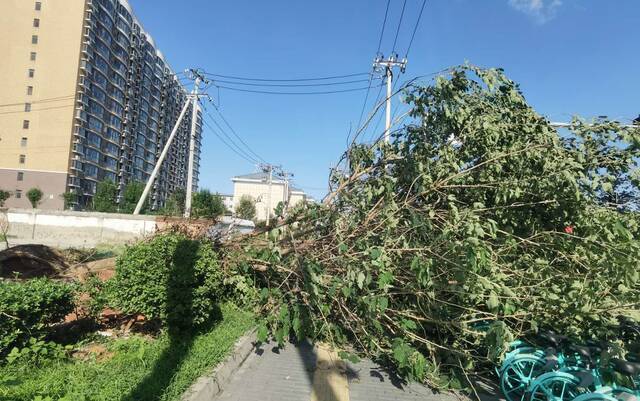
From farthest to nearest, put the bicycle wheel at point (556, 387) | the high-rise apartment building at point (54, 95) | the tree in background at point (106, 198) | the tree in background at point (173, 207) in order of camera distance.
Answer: the high-rise apartment building at point (54, 95) → the tree in background at point (106, 198) → the tree in background at point (173, 207) → the bicycle wheel at point (556, 387)

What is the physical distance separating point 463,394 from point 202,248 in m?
4.02

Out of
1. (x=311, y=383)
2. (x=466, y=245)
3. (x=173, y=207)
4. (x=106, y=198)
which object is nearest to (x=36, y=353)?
(x=311, y=383)

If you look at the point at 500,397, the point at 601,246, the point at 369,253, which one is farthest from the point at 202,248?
the point at 601,246

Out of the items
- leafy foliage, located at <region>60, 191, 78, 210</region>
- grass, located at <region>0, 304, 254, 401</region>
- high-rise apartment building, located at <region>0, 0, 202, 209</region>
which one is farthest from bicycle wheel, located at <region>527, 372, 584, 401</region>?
high-rise apartment building, located at <region>0, 0, 202, 209</region>

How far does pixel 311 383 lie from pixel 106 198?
71044 millimetres

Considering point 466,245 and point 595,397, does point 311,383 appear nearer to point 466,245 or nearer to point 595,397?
point 466,245

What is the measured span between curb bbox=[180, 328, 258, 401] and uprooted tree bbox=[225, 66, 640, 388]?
0.35 m

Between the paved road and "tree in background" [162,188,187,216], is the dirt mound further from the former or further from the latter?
the paved road

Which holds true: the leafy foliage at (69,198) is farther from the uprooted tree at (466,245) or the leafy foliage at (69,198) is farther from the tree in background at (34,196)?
the uprooted tree at (466,245)

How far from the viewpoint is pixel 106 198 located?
227ft

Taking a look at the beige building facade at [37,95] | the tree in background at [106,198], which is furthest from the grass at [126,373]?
the beige building facade at [37,95]

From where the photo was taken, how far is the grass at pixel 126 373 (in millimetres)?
4102

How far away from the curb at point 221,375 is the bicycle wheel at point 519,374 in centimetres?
314

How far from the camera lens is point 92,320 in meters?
6.59
